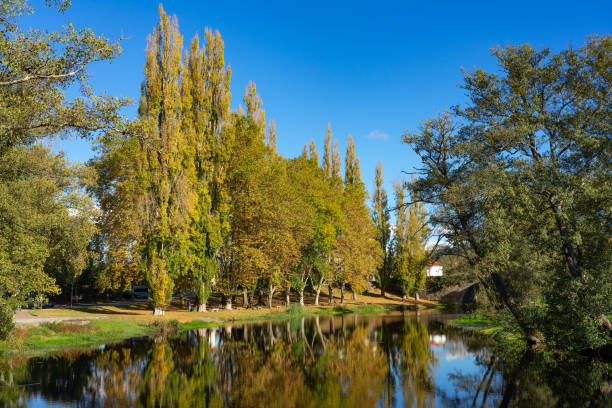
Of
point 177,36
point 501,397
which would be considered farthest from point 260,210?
point 501,397

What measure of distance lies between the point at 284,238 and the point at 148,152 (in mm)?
13344

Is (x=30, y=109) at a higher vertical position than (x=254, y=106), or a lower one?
lower

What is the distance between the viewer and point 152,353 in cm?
1978

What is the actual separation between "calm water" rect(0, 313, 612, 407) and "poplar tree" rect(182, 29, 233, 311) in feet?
47.7

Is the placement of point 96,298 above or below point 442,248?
below

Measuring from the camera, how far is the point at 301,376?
48.3ft

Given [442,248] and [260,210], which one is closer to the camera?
[442,248]

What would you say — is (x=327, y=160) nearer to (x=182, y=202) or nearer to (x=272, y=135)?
(x=272, y=135)

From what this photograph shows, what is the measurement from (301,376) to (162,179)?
2371cm

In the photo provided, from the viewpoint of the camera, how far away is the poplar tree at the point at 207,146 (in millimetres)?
37250

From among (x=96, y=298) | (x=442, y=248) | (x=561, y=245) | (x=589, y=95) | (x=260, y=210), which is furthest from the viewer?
(x=96, y=298)

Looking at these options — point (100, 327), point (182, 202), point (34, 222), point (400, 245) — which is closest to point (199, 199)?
point (182, 202)

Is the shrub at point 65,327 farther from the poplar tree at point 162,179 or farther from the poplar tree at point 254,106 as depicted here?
the poplar tree at point 254,106

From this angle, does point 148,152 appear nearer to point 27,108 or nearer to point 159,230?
point 159,230
